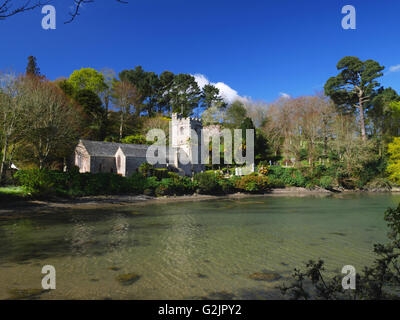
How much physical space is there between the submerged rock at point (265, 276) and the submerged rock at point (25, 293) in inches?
198

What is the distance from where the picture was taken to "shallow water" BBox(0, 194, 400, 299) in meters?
5.89

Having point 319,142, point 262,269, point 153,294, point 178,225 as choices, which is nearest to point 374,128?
point 319,142

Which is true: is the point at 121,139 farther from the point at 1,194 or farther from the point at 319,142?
the point at 319,142

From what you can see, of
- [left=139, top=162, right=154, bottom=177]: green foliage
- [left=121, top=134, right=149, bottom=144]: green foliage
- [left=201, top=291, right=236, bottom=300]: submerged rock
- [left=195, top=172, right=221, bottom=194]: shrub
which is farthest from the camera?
[left=121, top=134, right=149, bottom=144]: green foliage

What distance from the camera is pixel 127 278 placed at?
6.45 m

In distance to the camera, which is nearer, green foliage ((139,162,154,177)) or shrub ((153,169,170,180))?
green foliage ((139,162,154,177))

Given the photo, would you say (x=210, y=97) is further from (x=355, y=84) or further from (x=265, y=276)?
(x=265, y=276)

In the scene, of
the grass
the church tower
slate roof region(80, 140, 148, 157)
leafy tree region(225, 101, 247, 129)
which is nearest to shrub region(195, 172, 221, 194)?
the church tower

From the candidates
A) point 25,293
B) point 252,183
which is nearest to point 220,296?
point 25,293

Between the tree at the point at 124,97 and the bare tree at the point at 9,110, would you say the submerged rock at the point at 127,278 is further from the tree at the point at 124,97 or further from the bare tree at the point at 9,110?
the tree at the point at 124,97

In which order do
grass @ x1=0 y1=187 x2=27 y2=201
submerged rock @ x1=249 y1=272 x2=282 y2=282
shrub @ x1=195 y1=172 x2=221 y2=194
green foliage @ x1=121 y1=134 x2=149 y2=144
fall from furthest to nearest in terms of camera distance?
green foliage @ x1=121 y1=134 x2=149 y2=144
shrub @ x1=195 y1=172 x2=221 y2=194
grass @ x1=0 y1=187 x2=27 y2=201
submerged rock @ x1=249 y1=272 x2=282 y2=282

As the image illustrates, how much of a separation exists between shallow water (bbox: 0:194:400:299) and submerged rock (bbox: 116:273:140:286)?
A: 0.48 feet

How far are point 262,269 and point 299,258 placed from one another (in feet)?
5.85

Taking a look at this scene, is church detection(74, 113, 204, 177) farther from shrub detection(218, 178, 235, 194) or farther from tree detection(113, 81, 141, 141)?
tree detection(113, 81, 141, 141)
